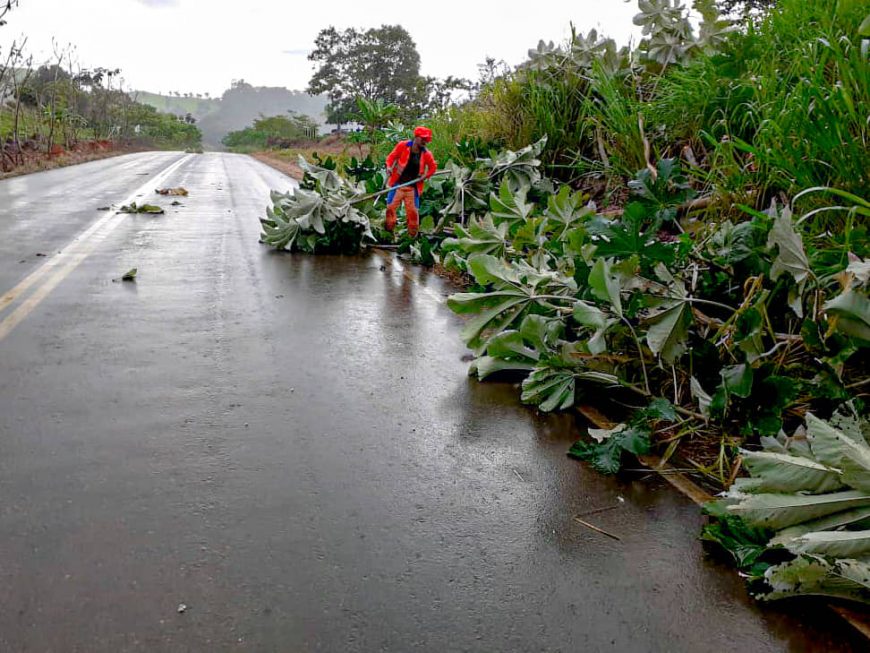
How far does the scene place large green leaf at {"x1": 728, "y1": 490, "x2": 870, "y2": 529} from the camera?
10.3 ft

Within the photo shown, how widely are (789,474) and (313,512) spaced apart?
6.91 feet

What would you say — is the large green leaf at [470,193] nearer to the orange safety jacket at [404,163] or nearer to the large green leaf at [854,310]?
the orange safety jacket at [404,163]

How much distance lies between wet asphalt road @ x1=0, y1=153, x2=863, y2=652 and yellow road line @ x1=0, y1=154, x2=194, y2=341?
20 cm

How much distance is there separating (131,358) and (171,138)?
92.1 metres

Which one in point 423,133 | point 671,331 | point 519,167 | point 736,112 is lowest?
point 671,331

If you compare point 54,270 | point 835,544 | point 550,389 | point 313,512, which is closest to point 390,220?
point 54,270

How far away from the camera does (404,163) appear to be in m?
11.4

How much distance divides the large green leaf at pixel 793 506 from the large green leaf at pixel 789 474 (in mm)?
37

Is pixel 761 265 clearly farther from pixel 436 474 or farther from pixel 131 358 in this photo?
pixel 131 358

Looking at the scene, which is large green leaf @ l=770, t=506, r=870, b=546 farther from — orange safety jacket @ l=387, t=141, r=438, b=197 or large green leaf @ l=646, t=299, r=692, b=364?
orange safety jacket @ l=387, t=141, r=438, b=197

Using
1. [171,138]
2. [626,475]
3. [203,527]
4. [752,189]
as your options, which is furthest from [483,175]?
[171,138]

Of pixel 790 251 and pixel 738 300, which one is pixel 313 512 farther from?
pixel 738 300

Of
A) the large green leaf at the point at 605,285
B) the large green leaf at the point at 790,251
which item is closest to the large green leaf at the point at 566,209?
the large green leaf at the point at 605,285

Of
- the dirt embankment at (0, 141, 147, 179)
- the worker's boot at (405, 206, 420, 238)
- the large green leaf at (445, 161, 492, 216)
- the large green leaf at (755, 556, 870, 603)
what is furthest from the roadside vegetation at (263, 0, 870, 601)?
the dirt embankment at (0, 141, 147, 179)
